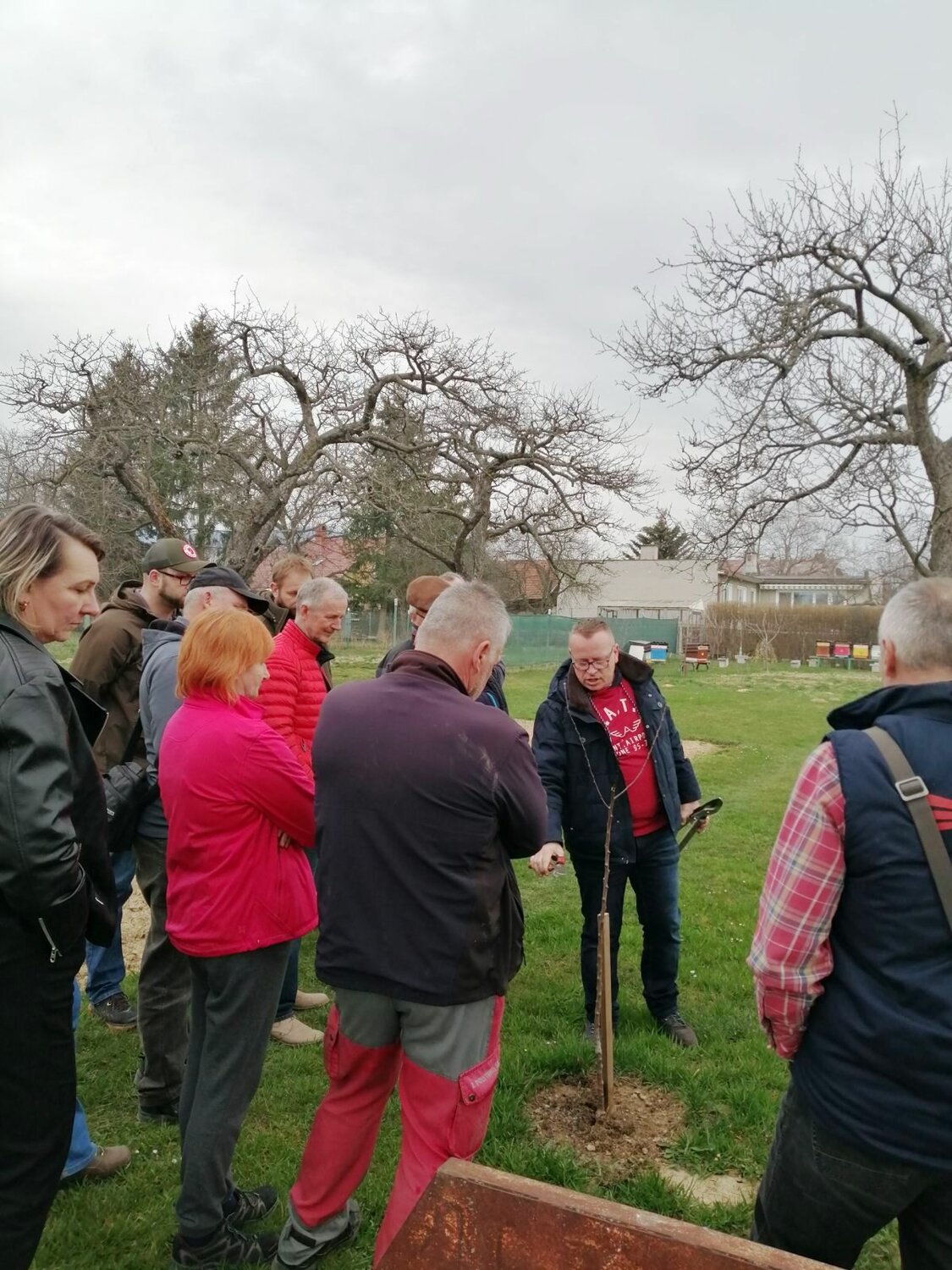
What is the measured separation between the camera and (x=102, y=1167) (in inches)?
115

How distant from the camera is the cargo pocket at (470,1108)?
2238mm

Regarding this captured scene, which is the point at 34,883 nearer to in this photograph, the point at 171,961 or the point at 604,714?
the point at 171,961

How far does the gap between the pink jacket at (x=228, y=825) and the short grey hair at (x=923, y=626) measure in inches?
64.7

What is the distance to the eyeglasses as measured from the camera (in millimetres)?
3812

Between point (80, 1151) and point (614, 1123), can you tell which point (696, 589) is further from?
point (80, 1151)

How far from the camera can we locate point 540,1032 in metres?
4.05

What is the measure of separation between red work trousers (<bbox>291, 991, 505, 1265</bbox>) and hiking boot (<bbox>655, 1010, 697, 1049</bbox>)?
1.87 meters

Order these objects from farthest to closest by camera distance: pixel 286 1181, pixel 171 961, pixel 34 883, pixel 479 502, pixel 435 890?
pixel 479 502 → pixel 171 961 → pixel 286 1181 → pixel 435 890 → pixel 34 883

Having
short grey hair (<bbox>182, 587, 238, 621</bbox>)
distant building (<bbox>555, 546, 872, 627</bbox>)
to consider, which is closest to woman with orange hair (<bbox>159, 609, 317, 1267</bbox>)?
short grey hair (<bbox>182, 587, 238, 621</bbox>)

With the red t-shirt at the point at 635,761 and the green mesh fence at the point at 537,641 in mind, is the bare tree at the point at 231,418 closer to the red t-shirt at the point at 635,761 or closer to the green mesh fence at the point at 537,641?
the red t-shirt at the point at 635,761

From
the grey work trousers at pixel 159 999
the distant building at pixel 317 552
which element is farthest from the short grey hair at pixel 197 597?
the distant building at pixel 317 552

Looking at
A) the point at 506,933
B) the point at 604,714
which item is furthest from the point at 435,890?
the point at 604,714

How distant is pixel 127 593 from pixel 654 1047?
3.18 metres

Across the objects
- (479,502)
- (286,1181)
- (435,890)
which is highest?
(479,502)
